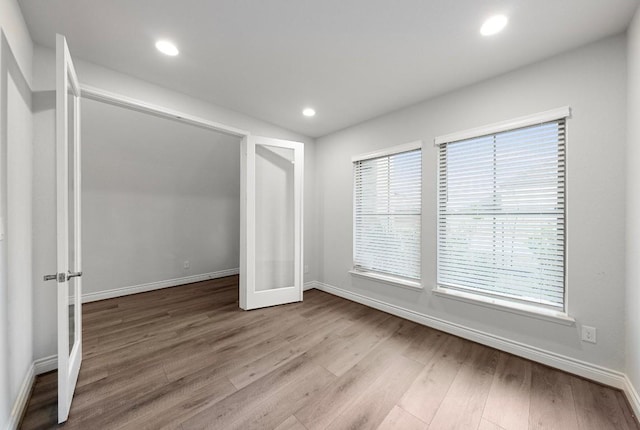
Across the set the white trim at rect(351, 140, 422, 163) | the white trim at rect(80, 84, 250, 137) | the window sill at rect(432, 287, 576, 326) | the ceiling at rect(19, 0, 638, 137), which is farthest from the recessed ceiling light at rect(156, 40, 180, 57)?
the window sill at rect(432, 287, 576, 326)

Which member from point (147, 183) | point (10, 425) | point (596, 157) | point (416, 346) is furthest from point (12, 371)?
point (596, 157)

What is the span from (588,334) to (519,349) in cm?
50

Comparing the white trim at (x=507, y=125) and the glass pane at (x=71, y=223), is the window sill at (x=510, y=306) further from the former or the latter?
the glass pane at (x=71, y=223)

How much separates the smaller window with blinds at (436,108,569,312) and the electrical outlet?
6.4 inches

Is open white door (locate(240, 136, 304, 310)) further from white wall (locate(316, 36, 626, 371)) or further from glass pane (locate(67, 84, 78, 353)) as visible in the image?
white wall (locate(316, 36, 626, 371))

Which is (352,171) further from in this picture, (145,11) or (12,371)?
(12,371)

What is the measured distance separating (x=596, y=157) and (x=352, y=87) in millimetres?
2115

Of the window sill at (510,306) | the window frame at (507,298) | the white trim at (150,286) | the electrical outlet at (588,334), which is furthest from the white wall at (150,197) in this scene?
the electrical outlet at (588,334)

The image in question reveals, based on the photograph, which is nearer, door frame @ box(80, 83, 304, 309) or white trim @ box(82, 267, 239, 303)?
door frame @ box(80, 83, 304, 309)

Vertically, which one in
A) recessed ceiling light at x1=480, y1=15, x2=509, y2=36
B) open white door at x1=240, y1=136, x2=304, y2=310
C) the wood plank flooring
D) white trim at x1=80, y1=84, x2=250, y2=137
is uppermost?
recessed ceiling light at x1=480, y1=15, x2=509, y2=36

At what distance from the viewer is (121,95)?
2.31 m

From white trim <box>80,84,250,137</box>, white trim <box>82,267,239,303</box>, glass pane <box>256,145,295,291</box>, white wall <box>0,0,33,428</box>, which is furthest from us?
white trim <box>82,267,239,303</box>

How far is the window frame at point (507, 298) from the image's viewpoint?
197 centimetres

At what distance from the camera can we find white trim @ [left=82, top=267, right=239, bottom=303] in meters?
3.56
